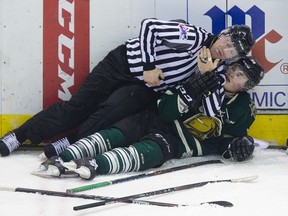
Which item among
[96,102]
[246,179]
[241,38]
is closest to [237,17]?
[241,38]

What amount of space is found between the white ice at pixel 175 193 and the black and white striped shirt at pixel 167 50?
47 centimetres

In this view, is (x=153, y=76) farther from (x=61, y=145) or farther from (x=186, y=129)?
(x=61, y=145)

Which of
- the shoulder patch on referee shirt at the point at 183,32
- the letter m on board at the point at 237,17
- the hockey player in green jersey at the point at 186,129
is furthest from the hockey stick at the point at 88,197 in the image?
the letter m on board at the point at 237,17

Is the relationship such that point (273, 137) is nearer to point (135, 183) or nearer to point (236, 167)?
point (236, 167)

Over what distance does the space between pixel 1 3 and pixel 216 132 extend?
58.3 inches

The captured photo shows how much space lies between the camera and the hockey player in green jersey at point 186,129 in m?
2.19

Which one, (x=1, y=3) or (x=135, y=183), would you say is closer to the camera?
(x=135, y=183)

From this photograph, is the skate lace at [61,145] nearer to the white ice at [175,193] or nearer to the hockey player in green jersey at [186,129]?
the white ice at [175,193]

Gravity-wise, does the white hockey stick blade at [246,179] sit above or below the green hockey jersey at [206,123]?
below

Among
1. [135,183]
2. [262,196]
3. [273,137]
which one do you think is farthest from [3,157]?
[273,137]

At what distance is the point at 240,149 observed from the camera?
2414 mm

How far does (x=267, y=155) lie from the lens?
2.66m

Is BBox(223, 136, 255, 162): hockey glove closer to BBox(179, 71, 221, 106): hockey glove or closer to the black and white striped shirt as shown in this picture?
BBox(179, 71, 221, 106): hockey glove

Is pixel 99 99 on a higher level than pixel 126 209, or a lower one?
higher
